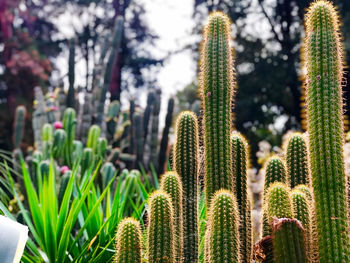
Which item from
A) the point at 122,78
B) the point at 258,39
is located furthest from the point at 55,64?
the point at 258,39

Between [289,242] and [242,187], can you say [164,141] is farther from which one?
[289,242]

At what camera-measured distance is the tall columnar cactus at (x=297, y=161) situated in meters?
2.35

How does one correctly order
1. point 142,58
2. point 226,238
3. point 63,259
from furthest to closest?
point 142,58 → point 63,259 → point 226,238

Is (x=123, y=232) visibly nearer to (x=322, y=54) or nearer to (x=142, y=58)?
(x=322, y=54)

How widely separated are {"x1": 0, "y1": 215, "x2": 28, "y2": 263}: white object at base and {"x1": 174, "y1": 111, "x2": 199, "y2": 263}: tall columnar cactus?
0.90m

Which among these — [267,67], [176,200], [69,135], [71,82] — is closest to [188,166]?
[176,200]

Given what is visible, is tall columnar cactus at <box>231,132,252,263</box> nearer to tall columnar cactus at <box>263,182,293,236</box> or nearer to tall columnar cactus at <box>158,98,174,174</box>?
tall columnar cactus at <box>263,182,293,236</box>

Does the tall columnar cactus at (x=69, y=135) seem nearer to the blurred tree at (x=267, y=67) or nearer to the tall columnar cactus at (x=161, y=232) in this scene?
the tall columnar cactus at (x=161, y=232)

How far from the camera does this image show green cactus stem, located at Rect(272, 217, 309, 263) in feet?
5.28

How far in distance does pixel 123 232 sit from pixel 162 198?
0.23 m

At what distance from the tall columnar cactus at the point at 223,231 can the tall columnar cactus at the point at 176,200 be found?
0.70ft

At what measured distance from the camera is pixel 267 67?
501 inches

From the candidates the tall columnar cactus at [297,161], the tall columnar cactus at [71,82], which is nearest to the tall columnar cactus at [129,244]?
the tall columnar cactus at [297,161]

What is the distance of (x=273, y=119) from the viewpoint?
13109 mm
